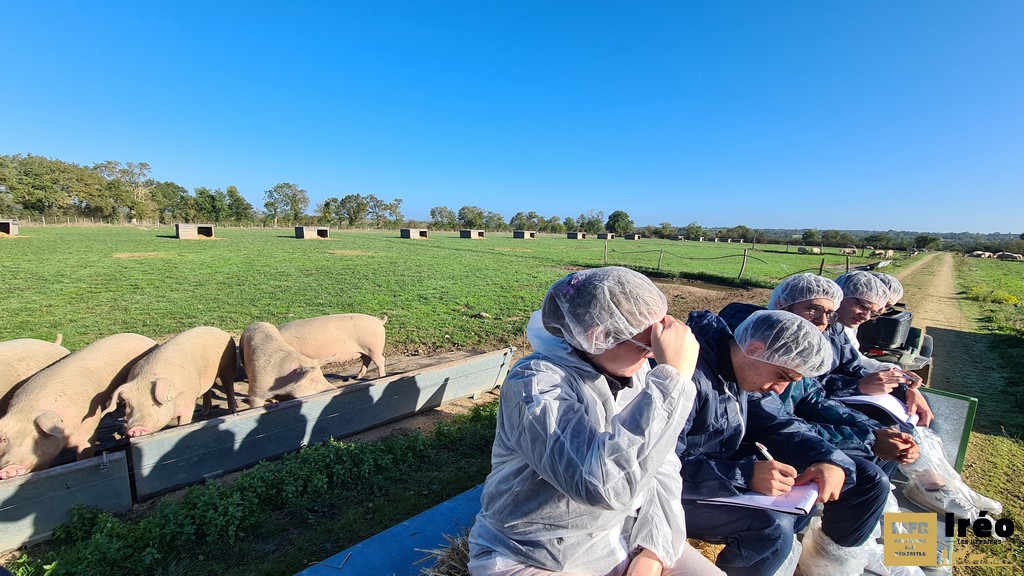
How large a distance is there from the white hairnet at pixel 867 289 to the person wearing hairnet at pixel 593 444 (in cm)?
361

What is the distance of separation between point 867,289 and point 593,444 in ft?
14.2

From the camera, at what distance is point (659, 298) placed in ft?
6.21

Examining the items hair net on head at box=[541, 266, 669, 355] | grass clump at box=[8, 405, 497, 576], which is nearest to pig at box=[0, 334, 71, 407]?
grass clump at box=[8, 405, 497, 576]

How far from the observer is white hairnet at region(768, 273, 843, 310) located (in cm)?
371

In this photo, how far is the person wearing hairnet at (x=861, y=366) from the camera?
3.43m

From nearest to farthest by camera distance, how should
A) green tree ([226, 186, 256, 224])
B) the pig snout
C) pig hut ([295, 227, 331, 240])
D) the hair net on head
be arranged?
1. the hair net on head
2. the pig snout
3. pig hut ([295, 227, 331, 240])
4. green tree ([226, 186, 256, 224])

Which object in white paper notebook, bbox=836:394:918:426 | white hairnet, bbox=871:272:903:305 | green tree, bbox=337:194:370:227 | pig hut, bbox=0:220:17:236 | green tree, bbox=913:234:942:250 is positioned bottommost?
white paper notebook, bbox=836:394:918:426

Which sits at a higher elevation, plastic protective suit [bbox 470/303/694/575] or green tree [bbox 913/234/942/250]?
green tree [bbox 913/234/942/250]

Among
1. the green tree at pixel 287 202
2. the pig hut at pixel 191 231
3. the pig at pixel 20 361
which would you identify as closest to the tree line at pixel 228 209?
the green tree at pixel 287 202

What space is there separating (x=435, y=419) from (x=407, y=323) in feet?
15.5

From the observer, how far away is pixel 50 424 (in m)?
3.68

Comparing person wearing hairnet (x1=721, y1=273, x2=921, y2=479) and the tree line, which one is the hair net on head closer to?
person wearing hairnet (x1=721, y1=273, x2=921, y2=479)

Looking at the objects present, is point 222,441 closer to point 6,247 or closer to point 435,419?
point 435,419

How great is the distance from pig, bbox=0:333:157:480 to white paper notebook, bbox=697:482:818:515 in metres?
5.21
